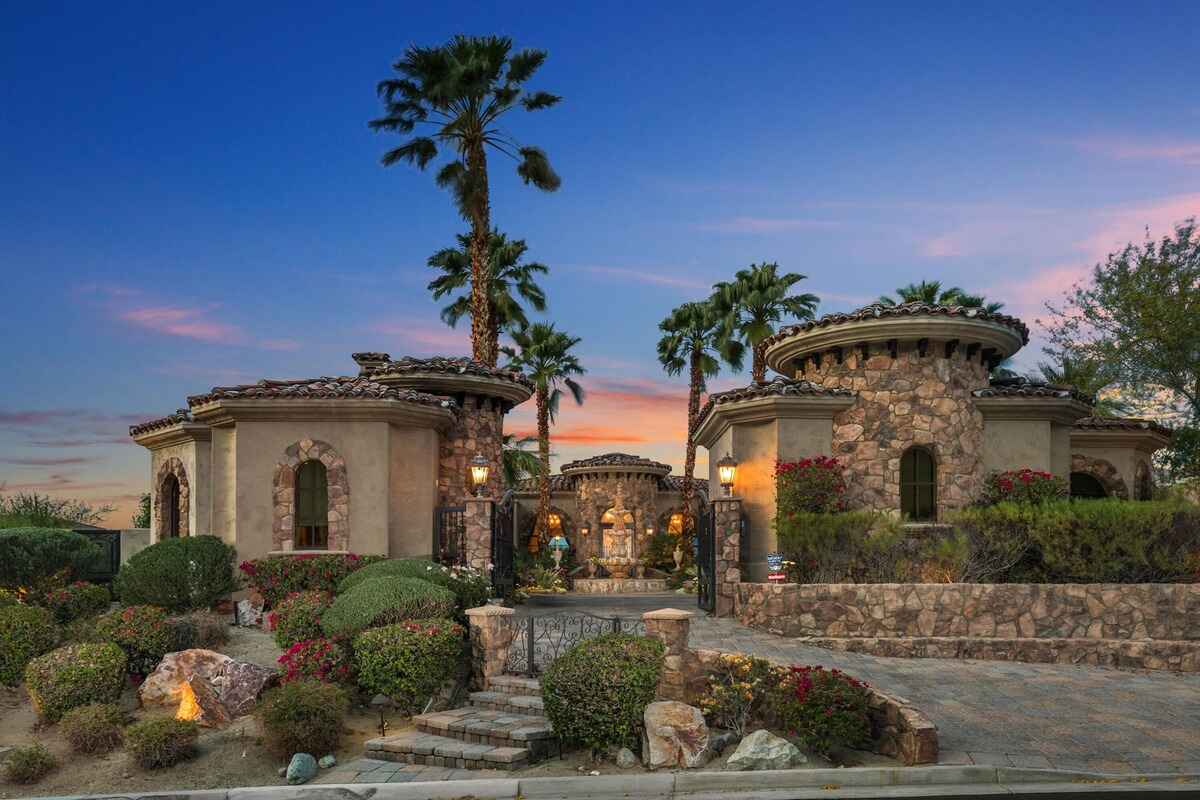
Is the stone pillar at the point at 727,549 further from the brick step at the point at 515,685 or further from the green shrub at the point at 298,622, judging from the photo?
the green shrub at the point at 298,622

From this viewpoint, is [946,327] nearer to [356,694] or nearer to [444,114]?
[356,694]

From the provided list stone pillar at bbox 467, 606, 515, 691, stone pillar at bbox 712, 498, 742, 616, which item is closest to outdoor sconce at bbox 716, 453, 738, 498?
stone pillar at bbox 712, 498, 742, 616

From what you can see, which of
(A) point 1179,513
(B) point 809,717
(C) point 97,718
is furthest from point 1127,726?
(C) point 97,718

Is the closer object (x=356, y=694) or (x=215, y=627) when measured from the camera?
(x=356, y=694)

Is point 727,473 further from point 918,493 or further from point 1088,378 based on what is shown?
point 1088,378

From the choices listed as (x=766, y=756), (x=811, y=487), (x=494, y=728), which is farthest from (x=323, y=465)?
(x=766, y=756)

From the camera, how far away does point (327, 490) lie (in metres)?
18.9

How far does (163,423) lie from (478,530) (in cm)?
864


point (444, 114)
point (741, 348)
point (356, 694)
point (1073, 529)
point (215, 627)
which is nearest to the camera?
point (356, 694)

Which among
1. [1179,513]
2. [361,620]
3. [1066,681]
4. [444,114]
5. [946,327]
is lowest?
[1066,681]

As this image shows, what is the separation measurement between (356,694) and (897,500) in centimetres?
1205

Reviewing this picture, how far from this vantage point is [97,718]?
11.7 meters

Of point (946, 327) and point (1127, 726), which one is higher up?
point (946, 327)

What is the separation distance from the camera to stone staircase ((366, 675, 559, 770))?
10.7 metres
